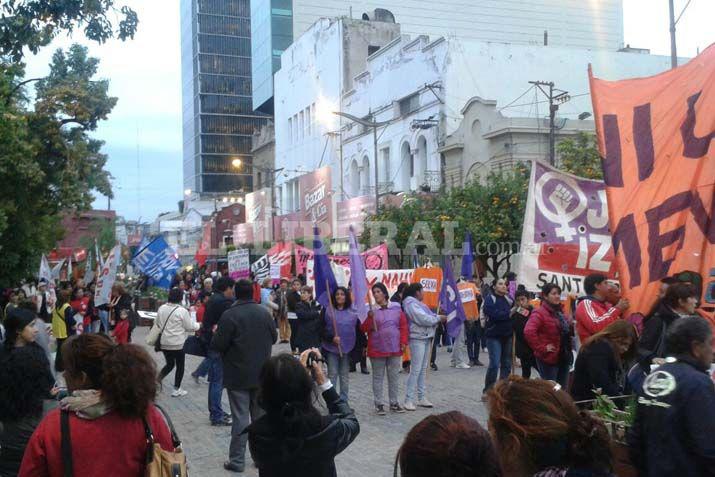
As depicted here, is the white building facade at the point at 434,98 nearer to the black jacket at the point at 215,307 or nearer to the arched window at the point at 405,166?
the arched window at the point at 405,166

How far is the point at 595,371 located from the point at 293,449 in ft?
10.4

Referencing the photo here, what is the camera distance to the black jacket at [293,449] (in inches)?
139

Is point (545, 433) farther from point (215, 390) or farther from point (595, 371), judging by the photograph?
point (215, 390)

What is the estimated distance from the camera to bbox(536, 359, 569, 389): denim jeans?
904cm

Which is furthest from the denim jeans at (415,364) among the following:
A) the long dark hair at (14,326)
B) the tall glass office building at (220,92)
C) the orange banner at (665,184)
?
the tall glass office building at (220,92)

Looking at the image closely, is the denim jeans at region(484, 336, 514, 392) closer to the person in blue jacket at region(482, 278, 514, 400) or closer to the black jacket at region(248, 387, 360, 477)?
the person in blue jacket at region(482, 278, 514, 400)

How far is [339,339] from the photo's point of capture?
33.2ft

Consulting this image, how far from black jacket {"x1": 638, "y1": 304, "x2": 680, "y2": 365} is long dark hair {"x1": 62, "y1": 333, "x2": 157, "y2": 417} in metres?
3.30

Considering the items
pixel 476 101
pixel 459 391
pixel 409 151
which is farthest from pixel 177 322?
pixel 409 151

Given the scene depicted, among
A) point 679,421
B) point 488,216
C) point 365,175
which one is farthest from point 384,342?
point 365,175

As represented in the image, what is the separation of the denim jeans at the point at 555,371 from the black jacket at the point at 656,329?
11.6ft

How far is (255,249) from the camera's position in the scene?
51656 millimetres

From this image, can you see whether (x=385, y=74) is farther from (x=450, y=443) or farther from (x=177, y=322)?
(x=450, y=443)

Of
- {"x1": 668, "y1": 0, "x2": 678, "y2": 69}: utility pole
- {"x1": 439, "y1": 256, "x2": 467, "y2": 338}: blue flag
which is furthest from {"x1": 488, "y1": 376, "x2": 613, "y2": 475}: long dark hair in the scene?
{"x1": 668, "y1": 0, "x2": 678, "y2": 69}: utility pole
